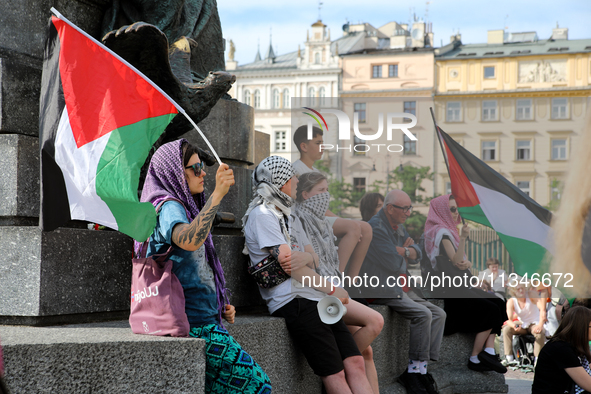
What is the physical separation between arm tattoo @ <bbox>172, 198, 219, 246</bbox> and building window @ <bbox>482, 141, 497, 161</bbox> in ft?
8.10

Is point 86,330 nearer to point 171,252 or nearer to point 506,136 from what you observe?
point 171,252

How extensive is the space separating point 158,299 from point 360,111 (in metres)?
2.28

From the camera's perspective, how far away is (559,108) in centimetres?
454

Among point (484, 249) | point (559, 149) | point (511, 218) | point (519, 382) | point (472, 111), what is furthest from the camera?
point (519, 382)

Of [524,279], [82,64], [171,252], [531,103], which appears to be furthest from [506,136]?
[82,64]

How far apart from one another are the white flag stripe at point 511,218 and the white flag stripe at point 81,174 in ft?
8.94

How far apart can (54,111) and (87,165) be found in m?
0.29

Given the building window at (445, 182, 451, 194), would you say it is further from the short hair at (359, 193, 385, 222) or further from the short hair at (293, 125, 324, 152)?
the short hair at (293, 125, 324, 152)

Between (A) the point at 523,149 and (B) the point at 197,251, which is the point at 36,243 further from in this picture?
(A) the point at 523,149

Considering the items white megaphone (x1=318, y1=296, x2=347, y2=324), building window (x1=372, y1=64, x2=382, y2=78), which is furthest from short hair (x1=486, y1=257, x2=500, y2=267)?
building window (x1=372, y1=64, x2=382, y2=78)

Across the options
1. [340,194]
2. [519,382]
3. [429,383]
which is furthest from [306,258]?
[519,382]

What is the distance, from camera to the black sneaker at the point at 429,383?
5.80 meters

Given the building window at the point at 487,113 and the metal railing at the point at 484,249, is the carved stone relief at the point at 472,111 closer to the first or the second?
the building window at the point at 487,113

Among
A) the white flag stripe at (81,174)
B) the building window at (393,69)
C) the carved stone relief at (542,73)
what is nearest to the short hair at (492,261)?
the white flag stripe at (81,174)
